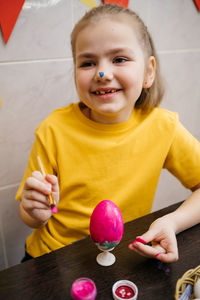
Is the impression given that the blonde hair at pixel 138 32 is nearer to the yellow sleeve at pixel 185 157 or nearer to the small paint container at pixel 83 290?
the yellow sleeve at pixel 185 157

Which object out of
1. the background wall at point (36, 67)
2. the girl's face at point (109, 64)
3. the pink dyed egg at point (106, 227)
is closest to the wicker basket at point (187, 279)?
the pink dyed egg at point (106, 227)

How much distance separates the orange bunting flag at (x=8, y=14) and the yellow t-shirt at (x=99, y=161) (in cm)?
30

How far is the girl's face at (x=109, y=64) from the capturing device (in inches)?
27.4

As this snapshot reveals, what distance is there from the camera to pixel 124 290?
1.65 feet

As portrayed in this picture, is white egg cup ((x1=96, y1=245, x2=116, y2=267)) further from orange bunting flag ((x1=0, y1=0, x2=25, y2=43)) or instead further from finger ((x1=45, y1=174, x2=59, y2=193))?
orange bunting flag ((x1=0, y1=0, x2=25, y2=43))

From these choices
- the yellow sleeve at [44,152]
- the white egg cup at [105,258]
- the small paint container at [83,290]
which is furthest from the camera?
Result: the yellow sleeve at [44,152]

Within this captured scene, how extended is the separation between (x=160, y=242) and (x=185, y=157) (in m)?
0.34

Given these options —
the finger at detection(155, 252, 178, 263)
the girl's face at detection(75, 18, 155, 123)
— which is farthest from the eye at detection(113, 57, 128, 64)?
the finger at detection(155, 252, 178, 263)

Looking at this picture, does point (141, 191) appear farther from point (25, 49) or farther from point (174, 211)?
point (25, 49)

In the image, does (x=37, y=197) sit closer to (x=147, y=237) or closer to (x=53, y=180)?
(x=53, y=180)

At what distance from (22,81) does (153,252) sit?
2.27 feet

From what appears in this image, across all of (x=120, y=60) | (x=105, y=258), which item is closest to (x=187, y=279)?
(x=105, y=258)

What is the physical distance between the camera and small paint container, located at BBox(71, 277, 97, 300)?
46cm

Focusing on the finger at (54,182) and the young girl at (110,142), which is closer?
the finger at (54,182)
